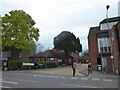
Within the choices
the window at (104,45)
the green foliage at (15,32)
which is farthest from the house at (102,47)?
the green foliage at (15,32)

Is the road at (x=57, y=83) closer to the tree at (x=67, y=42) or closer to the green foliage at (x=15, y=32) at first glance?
the green foliage at (x=15, y=32)

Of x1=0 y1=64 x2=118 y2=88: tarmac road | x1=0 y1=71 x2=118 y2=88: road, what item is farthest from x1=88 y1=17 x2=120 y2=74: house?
x1=0 y1=71 x2=118 y2=88: road

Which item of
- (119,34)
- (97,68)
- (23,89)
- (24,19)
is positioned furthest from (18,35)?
(23,89)

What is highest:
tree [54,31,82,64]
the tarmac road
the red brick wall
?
tree [54,31,82,64]

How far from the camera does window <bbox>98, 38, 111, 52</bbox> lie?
26672mm

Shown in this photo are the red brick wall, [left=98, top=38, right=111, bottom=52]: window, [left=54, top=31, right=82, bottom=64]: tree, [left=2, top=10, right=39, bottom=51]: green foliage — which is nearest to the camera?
[left=98, top=38, right=111, bottom=52]: window

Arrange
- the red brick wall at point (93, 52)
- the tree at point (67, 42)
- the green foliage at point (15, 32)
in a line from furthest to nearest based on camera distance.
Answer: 1. the tree at point (67, 42)
2. the green foliage at point (15, 32)
3. the red brick wall at point (93, 52)

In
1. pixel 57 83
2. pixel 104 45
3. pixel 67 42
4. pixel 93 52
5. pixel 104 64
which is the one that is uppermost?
pixel 67 42

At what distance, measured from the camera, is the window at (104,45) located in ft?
87.5

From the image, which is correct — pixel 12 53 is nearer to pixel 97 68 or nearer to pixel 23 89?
pixel 97 68

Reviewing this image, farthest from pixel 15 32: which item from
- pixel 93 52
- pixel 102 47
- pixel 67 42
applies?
pixel 67 42

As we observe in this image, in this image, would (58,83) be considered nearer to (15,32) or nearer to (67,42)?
(15,32)

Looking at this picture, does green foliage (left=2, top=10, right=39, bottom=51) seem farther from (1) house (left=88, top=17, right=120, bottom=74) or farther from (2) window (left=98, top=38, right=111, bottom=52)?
(2) window (left=98, top=38, right=111, bottom=52)

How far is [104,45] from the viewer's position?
27.0 meters
